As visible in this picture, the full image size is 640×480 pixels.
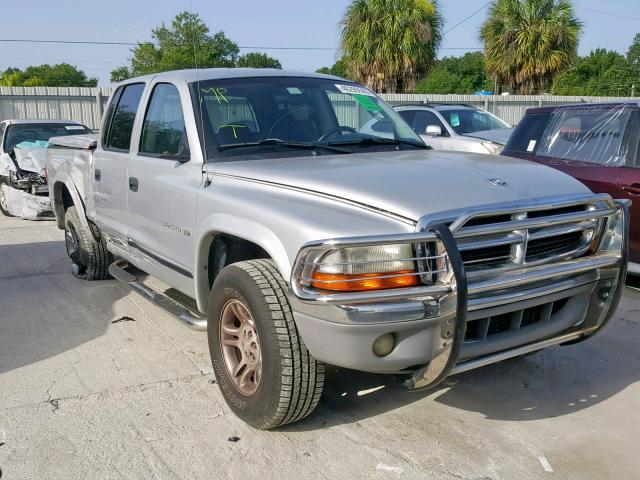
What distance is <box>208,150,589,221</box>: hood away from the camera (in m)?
2.97

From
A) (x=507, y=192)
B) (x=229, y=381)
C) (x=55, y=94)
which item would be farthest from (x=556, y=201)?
(x=55, y=94)

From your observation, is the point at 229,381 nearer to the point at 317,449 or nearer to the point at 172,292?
the point at 317,449

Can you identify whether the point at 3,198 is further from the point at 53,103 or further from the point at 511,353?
the point at 511,353

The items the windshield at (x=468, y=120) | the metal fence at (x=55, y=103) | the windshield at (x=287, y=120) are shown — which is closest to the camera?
the windshield at (x=287, y=120)

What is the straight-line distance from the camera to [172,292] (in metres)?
5.77

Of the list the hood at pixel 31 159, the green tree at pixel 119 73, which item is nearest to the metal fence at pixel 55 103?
the hood at pixel 31 159

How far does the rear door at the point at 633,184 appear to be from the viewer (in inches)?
224

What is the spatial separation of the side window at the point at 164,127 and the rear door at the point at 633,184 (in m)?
3.91

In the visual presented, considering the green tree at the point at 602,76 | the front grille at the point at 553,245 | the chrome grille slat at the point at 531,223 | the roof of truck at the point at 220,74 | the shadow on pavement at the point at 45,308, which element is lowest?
the shadow on pavement at the point at 45,308

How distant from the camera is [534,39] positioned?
2720cm

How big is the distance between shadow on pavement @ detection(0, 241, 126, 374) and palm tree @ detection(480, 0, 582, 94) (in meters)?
24.3

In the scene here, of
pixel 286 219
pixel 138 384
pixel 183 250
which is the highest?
pixel 286 219

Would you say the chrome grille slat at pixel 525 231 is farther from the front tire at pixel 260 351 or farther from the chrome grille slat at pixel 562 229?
the front tire at pixel 260 351

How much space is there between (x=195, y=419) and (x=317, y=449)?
74cm
